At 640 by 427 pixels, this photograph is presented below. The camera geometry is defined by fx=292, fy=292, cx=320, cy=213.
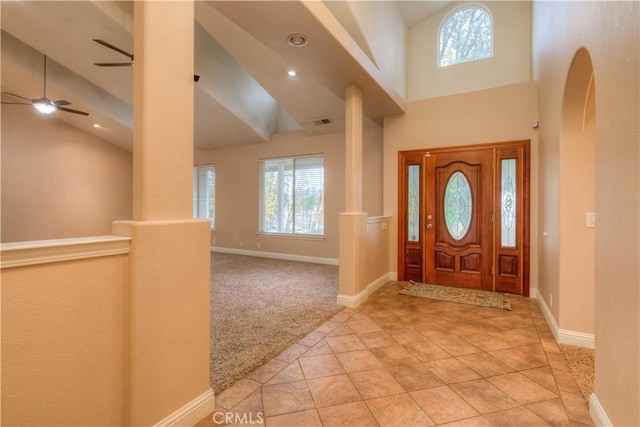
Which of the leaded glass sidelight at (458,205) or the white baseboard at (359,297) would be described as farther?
the leaded glass sidelight at (458,205)

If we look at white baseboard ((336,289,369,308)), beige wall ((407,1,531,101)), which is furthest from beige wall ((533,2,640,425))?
beige wall ((407,1,531,101))

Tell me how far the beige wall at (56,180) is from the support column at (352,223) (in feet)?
23.8

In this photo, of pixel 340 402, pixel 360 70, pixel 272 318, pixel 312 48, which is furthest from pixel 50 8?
pixel 340 402

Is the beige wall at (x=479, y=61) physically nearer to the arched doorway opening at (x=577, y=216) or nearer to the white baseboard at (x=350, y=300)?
the arched doorway opening at (x=577, y=216)

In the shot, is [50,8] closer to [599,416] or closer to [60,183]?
[60,183]

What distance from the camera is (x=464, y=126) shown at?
4348 mm

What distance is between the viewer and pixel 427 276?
180 inches

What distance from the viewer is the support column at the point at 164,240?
140 centimetres

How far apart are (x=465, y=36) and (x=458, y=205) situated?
2.98 m

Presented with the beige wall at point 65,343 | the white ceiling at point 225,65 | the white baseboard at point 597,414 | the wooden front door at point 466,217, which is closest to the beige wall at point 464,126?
the wooden front door at point 466,217

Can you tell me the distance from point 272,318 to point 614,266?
110 inches

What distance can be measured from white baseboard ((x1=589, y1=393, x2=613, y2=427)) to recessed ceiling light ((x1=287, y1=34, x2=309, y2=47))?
11.0ft

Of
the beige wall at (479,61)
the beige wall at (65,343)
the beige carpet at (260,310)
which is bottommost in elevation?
the beige carpet at (260,310)

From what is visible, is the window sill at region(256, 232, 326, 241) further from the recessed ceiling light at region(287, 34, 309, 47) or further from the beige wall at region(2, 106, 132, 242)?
the beige wall at region(2, 106, 132, 242)
